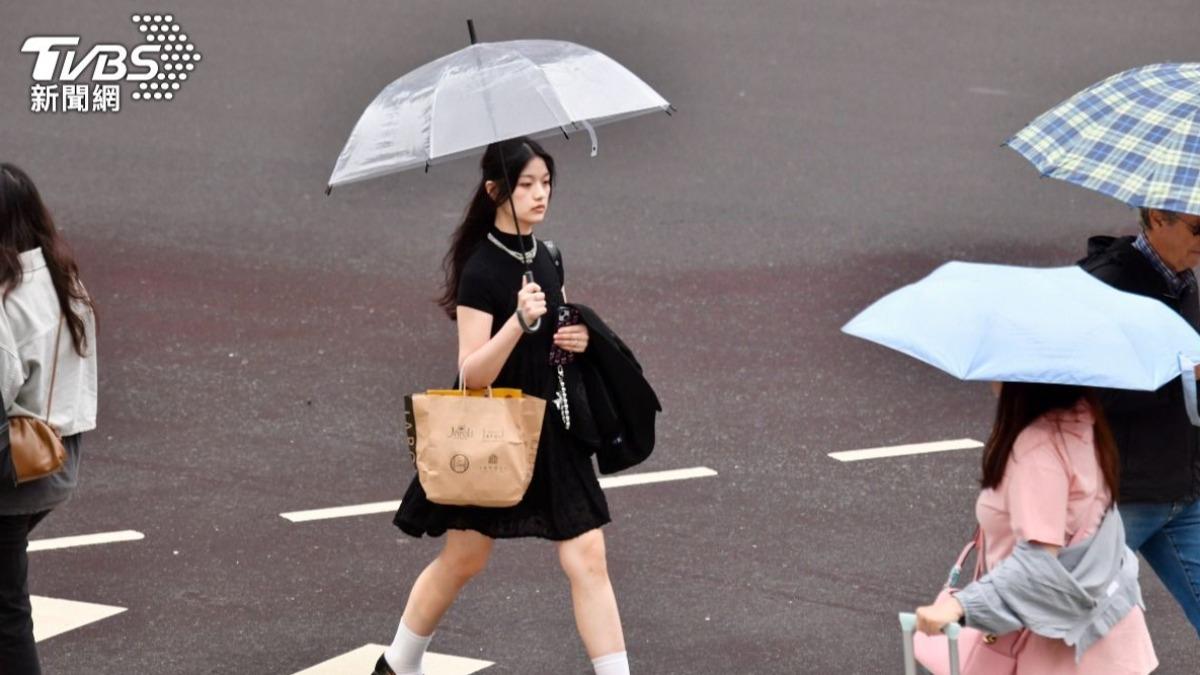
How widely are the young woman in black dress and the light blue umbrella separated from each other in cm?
209

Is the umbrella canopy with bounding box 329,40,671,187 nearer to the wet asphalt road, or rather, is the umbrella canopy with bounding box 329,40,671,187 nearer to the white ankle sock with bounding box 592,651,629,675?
the white ankle sock with bounding box 592,651,629,675

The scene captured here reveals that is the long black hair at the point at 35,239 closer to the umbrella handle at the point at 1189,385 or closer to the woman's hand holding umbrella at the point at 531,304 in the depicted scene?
the woman's hand holding umbrella at the point at 531,304

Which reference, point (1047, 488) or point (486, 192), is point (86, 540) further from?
point (1047, 488)

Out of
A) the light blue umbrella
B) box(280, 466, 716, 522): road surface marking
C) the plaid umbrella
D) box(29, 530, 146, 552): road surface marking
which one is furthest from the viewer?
box(280, 466, 716, 522): road surface marking

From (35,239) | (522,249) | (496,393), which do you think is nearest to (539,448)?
(496,393)

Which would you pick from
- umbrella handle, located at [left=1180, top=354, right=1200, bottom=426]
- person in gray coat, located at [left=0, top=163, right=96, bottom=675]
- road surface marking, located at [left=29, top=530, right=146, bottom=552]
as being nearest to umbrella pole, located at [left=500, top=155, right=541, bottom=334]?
person in gray coat, located at [left=0, top=163, right=96, bottom=675]

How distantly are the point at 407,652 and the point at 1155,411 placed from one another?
2.87 m

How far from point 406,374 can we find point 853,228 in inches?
170

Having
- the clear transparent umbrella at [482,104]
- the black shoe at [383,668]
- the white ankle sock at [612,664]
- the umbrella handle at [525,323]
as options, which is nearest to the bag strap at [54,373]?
the clear transparent umbrella at [482,104]

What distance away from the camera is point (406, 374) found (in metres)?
11.5

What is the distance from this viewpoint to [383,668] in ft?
24.2

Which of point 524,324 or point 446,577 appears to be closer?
point 524,324

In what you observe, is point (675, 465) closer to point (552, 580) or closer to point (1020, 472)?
point (552, 580)

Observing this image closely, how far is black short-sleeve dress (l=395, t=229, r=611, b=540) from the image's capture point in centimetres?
696
